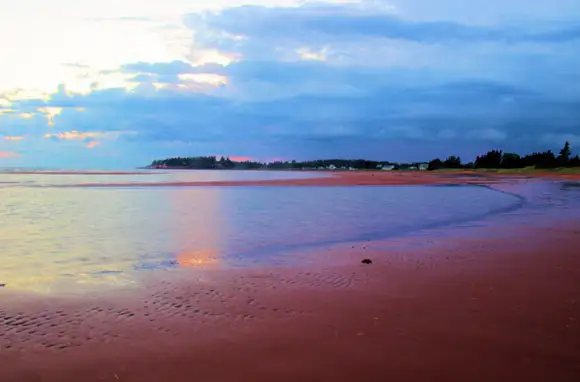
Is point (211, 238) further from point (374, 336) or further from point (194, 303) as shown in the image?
point (374, 336)

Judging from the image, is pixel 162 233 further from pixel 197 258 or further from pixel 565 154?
pixel 565 154

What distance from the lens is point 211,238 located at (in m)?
14.9

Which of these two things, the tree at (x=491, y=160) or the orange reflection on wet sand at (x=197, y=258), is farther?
the tree at (x=491, y=160)

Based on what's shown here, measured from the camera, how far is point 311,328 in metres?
6.29

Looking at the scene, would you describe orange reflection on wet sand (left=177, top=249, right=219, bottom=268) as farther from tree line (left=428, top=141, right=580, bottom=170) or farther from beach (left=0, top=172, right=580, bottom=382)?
tree line (left=428, top=141, right=580, bottom=170)

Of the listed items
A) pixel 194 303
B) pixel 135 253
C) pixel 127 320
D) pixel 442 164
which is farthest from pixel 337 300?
pixel 442 164

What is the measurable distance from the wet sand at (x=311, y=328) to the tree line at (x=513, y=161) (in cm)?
11240

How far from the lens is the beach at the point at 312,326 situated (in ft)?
16.5

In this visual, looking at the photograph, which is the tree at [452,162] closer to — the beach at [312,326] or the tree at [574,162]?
the tree at [574,162]

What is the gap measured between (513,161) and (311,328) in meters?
143

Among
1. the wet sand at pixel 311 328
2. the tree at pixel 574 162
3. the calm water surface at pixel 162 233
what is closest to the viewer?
the wet sand at pixel 311 328

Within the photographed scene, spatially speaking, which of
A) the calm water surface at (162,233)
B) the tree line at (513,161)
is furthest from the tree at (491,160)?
the calm water surface at (162,233)

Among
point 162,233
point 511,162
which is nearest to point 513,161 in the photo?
point 511,162

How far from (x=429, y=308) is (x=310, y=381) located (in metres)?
3.06
